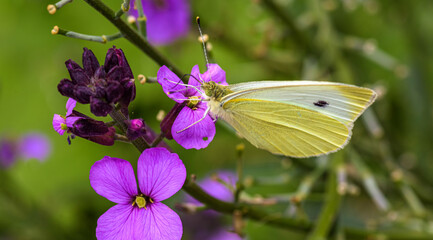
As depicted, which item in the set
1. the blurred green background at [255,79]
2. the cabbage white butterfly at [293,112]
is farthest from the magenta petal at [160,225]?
the blurred green background at [255,79]

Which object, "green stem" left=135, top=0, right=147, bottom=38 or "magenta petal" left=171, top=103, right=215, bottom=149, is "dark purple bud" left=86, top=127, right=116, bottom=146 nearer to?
"magenta petal" left=171, top=103, right=215, bottom=149

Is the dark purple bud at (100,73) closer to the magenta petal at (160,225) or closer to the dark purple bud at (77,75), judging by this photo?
the dark purple bud at (77,75)

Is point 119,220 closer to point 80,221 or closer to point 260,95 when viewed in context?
point 260,95

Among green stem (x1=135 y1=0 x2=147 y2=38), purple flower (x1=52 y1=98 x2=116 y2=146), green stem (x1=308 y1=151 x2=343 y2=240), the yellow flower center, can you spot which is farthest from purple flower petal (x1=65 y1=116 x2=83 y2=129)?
green stem (x1=308 y1=151 x2=343 y2=240)

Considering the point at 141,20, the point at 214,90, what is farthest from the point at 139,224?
the point at 141,20

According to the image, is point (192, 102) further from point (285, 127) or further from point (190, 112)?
point (285, 127)

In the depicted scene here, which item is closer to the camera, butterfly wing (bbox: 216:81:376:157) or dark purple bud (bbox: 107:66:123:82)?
dark purple bud (bbox: 107:66:123:82)

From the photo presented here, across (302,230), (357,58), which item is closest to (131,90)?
(302,230)
